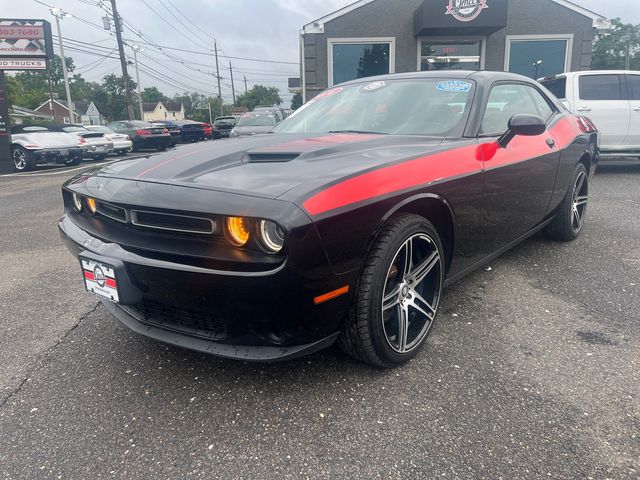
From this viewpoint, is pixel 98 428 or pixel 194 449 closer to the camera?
pixel 194 449

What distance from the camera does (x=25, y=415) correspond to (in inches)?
78.3

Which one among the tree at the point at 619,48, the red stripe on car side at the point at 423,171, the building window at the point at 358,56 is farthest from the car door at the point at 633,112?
the tree at the point at 619,48

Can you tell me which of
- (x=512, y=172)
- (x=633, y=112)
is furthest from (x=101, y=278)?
(x=633, y=112)

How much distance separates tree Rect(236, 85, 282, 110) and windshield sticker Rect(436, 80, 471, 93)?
3402 inches

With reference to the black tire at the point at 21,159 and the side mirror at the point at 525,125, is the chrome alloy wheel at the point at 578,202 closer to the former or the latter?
the side mirror at the point at 525,125

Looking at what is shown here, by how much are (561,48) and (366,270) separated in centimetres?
1473

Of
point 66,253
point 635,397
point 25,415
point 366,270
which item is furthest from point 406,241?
point 66,253

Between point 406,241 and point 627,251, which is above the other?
point 406,241

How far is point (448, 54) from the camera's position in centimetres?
1417

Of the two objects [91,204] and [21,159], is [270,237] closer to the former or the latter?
[91,204]

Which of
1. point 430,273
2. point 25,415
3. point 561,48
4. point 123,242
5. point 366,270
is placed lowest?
point 25,415

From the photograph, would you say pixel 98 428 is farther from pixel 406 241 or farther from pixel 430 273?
pixel 430 273

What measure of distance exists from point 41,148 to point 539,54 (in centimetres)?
1410

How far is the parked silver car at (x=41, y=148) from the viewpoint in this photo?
1221 centimetres
